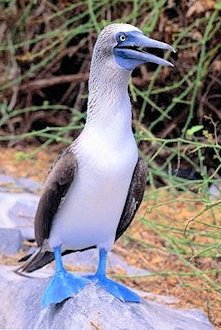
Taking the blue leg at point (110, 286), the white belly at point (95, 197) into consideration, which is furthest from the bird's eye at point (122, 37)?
the blue leg at point (110, 286)

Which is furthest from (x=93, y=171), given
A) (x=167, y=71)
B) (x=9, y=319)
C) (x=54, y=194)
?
(x=167, y=71)

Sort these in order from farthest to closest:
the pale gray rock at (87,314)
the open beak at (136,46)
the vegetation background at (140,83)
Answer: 1. the vegetation background at (140,83)
2. the pale gray rock at (87,314)
3. the open beak at (136,46)

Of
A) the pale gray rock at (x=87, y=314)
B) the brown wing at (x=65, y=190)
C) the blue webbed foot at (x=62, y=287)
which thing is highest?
the brown wing at (x=65, y=190)

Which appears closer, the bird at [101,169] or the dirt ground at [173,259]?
the bird at [101,169]

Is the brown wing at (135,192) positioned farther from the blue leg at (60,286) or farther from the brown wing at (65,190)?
the blue leg at (60,286)

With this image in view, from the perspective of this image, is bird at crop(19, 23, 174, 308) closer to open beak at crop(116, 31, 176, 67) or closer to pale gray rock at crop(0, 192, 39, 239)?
open beak at crop(116, 31, 176, 67)

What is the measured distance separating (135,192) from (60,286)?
1.12ft

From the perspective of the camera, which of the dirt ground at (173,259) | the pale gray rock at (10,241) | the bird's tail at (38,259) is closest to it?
the bird's tail at (38,259)

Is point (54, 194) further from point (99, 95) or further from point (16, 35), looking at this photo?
point (16, 35)

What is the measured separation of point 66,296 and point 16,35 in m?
3.24

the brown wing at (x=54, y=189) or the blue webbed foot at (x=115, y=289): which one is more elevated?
the brown wing at (x=54, y=189)

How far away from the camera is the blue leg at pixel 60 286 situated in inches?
100

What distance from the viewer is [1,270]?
10.4ft

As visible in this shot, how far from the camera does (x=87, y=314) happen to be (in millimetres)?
2492
